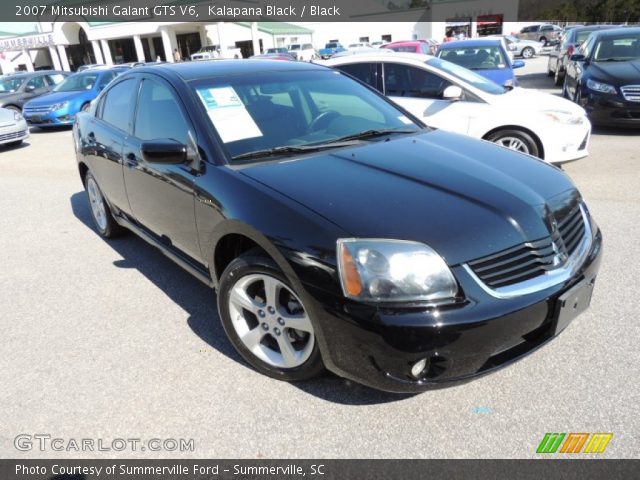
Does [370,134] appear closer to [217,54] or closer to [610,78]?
[610,78]

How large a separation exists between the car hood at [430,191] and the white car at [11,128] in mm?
10627

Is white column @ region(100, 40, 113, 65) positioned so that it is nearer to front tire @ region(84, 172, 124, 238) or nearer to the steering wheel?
front tire @ region(84, 172, 124, 238)

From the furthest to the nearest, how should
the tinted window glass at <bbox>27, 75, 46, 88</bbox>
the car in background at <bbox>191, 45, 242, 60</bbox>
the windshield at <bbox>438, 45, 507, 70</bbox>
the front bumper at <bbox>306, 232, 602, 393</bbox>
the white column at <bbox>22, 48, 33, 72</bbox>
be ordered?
the white column at <bbox>22, 48, 33, 72</bbox> < the car in background at <bbox>191, 45, 242, 60</bbox> < the tinted window glass at <bbox>27, 75, 46, 88</bbox> < the windshield at <bbox>438, 45, 507, 70</bbox> < the front bumper at <bbox>306, 232, 602, 393</bbox>

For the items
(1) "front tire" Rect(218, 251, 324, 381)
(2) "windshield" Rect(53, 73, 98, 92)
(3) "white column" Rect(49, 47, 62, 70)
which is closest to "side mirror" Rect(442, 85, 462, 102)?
(1) "front tire" Rect(218, 251, 324, 381)

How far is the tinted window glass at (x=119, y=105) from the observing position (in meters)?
3.91

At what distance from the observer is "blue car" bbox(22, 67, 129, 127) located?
12.9m

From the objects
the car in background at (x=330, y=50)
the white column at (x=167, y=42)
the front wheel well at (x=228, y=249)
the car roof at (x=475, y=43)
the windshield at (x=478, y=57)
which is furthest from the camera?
the white column at (x=167, y=42)

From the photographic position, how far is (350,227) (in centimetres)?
215

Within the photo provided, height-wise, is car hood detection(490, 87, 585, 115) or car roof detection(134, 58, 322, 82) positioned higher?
car roof detection(134, 58, 322, 82)

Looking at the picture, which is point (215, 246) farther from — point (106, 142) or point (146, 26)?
point (146, 26)

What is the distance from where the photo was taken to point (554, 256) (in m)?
2.29

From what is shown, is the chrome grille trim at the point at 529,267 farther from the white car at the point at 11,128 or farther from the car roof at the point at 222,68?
the white car at the point at 11,128

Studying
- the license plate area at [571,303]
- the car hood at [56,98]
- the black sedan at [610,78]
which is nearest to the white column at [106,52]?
the car hood at [56,98]

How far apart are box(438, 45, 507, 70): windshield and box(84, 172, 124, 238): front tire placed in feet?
26.5
